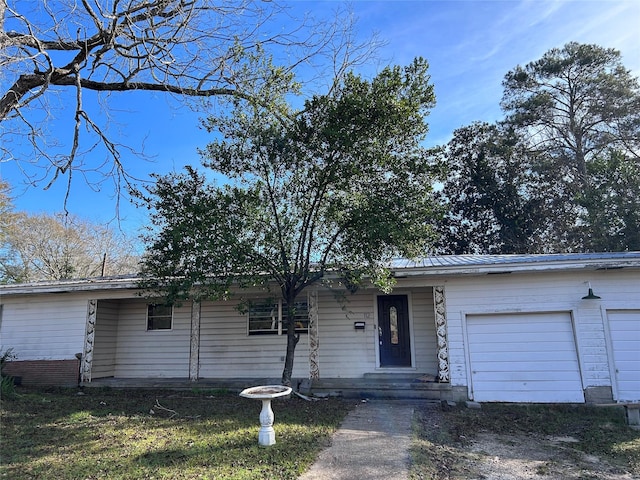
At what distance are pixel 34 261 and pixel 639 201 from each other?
3151cm

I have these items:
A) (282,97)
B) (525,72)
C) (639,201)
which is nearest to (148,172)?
(282,97)

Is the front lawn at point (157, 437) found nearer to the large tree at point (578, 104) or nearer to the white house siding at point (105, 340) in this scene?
the white house siding at point (105, 340)

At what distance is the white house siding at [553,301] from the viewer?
8.21 meters

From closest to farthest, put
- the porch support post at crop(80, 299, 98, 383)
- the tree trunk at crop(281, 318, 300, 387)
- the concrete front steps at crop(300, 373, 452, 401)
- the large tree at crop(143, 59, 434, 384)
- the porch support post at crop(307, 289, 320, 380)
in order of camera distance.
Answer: the large tree at crop(143, 59, 434, 384) → the tree trunk at crop(281, 318, 300, 387) → the concrete front steps at crop(300, 373, 452, 401) → the porch support post at crop(307, 289, 320, 380) → the porch support post at crop(80, 299, 98, 383)

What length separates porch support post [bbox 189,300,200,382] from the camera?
10.5m

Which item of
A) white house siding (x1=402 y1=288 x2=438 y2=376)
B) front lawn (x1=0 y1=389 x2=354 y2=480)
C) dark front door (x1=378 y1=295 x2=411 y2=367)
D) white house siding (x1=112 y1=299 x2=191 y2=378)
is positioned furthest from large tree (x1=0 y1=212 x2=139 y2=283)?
white house siding (x1=402 y1=288 x2=438 y2=376)

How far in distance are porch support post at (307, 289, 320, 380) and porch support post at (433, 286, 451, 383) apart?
9.65 ft

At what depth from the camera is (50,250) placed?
2455 cm

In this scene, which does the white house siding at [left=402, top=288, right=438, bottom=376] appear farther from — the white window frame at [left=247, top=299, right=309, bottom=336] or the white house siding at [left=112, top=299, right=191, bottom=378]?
the white house siding at [left=112, top=299, right=191, bottom=378]

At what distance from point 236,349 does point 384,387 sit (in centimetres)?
414

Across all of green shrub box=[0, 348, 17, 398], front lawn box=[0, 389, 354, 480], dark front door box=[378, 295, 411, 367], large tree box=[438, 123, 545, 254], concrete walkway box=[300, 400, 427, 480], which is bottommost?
concrete walkway box=[300, 400, 427, 480]

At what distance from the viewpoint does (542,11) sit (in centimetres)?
710

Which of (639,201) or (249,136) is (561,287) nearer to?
(249,136)

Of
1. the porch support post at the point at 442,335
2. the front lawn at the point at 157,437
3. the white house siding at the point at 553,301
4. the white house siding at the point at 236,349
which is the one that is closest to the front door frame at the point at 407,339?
the porch support post at the point at 442,335
